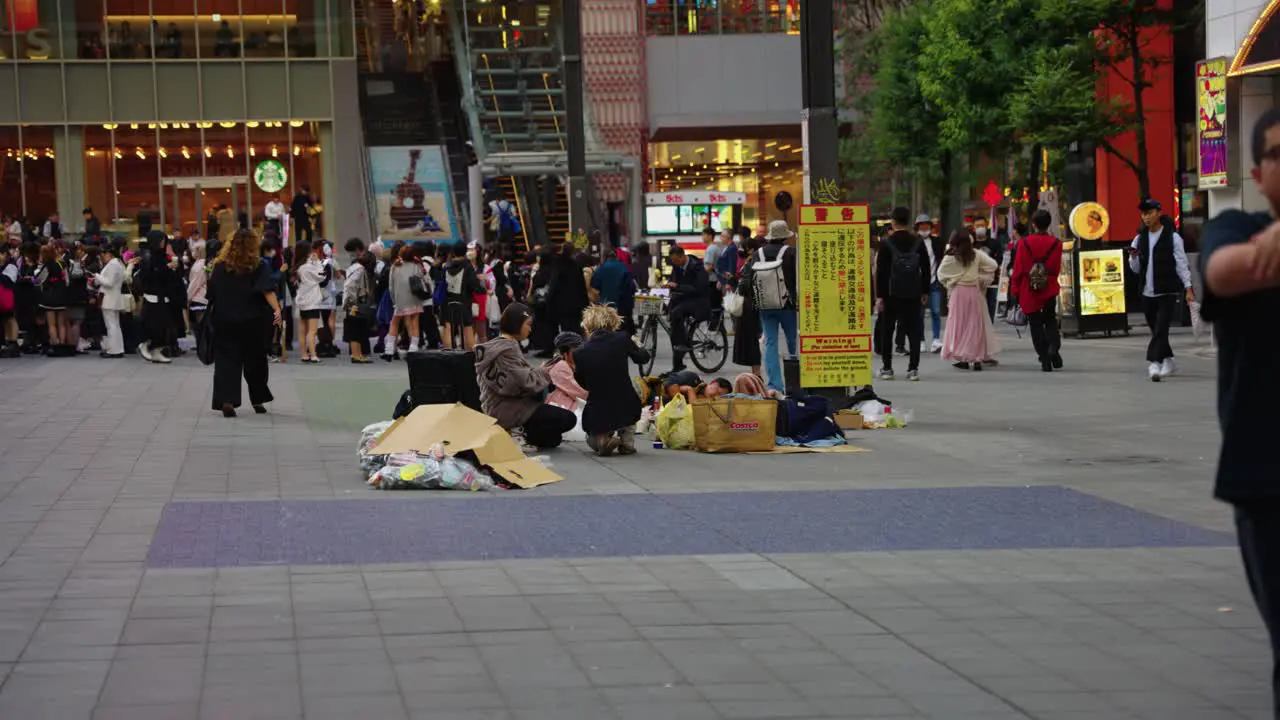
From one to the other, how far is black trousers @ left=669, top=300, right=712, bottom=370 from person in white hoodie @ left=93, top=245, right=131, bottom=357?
881 cm

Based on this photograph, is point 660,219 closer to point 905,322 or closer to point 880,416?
point 905,322

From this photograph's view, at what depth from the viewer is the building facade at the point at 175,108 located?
156 ft

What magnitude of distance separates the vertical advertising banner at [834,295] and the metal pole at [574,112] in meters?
11.7

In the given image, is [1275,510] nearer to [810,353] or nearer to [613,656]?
[613,656]

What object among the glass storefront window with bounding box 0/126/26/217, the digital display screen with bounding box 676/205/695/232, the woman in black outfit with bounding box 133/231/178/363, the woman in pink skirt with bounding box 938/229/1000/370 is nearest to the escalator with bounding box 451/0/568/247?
the digital display screen with bounding box 676/205/695/232

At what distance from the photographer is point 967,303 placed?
837 inches

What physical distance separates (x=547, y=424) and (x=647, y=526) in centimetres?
388

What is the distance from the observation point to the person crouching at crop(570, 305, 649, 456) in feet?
43.3

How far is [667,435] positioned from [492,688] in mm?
7940

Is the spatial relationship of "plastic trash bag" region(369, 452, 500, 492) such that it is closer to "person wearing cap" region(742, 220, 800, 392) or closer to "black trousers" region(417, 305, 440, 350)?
"person wearing cap" region(742, 220, 800, 392)

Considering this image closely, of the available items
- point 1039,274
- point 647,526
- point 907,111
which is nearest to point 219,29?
point 907,111

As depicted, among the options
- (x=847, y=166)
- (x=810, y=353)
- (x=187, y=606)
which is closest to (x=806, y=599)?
(x=187, y=606)

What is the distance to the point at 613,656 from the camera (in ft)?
21.5

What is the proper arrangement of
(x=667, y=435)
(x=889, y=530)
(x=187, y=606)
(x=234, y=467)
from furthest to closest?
1. (x=667, y=435)
2. (x=234, y=467)
3. (x=889, y=530)
4. (x=187, y=606)
